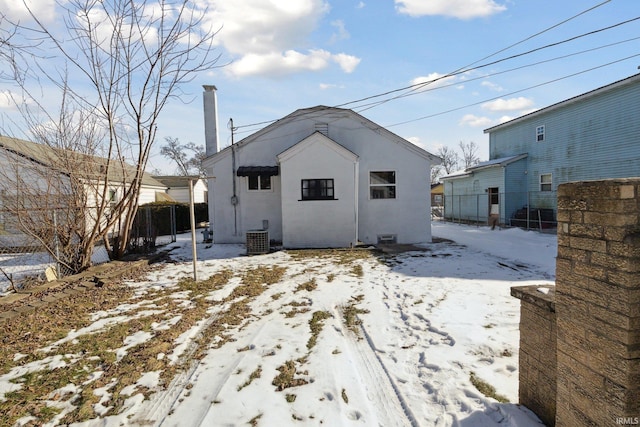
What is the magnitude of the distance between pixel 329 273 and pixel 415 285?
210cm

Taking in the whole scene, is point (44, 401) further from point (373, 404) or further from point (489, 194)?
point (489, 194)

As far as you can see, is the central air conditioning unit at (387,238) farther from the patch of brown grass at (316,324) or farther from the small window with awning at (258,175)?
the patch of brown grass at (316,324)

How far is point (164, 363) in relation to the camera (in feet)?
11.6

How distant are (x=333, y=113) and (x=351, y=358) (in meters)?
10.5

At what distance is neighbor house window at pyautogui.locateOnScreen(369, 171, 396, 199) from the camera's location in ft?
41.2

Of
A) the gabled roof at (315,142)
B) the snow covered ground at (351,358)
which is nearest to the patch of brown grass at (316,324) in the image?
the snow covered ground at (351,358)

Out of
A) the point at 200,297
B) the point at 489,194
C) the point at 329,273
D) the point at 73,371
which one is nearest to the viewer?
the point at 73,371

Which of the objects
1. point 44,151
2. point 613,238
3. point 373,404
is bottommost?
point 373,404

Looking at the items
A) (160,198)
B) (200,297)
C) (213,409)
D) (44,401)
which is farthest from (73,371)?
(160,198)

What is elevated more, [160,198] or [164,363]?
[160,198]

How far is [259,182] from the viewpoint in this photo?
41.5ft

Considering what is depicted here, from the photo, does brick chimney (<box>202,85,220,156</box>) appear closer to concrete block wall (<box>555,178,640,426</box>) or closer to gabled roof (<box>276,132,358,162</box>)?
gabled roof (<box>276,132,358,162</box>)

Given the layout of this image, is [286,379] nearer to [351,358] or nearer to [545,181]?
[351,358]

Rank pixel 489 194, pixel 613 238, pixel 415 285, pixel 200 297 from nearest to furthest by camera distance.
→ 1. pixel 613 238
2. pixel 200 297
3. pixel 415 285
4. pixel 489 194
